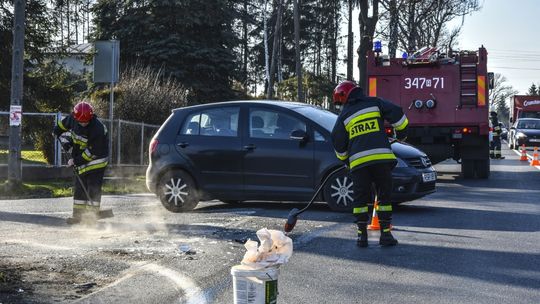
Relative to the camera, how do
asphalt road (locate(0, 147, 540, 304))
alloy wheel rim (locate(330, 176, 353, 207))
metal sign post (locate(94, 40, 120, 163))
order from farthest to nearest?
metal sign post (locate(94, 40, 120, 163))
alloy wheel rim (locate(330, 176, 353, 207))
asphalt road (locate(0, 147, 540, 304))

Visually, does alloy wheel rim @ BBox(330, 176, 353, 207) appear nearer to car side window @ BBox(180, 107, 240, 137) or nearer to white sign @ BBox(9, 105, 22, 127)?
car side window @ BBox(180, 107, 240, 137)

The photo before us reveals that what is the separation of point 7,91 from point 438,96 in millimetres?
12813

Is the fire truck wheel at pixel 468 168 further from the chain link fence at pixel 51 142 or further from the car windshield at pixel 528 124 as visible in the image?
the car windshield at pixel 528 124

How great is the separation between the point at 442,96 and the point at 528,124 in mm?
23490

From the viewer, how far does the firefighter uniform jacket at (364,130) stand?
7305 millimetres

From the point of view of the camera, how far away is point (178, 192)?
1054 centimetres

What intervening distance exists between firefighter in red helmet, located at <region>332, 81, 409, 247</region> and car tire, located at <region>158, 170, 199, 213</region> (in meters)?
3.62

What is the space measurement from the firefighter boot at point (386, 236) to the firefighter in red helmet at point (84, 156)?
13.2ft

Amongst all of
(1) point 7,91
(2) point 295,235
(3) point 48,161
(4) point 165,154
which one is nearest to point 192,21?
(1) point 7,91

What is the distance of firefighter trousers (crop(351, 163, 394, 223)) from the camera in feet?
24.2

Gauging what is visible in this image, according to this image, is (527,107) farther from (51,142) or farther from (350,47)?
(51,142)

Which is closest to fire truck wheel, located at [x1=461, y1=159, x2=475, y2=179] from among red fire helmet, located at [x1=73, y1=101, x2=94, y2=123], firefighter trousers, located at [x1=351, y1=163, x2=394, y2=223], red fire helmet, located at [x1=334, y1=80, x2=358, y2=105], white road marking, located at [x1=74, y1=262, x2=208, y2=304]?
firefighter trousers, located at [x1=351, y1=163, x2=394, y2=223]

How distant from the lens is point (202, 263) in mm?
6570

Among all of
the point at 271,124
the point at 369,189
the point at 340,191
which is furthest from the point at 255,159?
the point at 369,189
